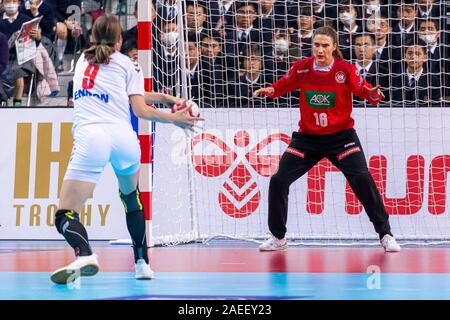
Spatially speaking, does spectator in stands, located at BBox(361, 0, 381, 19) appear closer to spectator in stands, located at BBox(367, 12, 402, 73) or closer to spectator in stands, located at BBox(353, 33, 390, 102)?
spectator in stands, located at BBox(367, 12, 402, 73)

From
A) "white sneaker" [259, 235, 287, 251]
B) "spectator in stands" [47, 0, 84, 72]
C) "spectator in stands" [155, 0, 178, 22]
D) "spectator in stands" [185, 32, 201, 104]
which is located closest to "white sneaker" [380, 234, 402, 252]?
"white sneaker" [259, 235, 287, 251]

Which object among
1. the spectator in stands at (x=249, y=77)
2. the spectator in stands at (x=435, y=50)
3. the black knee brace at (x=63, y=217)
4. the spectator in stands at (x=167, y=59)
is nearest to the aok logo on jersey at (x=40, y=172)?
the spectator in stands at (x=167, y=59)

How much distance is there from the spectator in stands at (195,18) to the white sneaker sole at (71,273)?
22.5ft

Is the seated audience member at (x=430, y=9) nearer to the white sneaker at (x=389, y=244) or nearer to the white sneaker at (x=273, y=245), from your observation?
the white sneaker at (x=389, y=244)

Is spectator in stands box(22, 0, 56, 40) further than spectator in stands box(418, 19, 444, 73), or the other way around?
spectator in stands box(22, 0, 56, 40)

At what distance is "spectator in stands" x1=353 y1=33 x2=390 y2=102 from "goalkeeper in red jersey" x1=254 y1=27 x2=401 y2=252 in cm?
273

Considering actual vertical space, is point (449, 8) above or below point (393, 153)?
above

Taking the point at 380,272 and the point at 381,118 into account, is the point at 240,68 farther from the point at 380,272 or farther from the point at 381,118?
the point at 380,272

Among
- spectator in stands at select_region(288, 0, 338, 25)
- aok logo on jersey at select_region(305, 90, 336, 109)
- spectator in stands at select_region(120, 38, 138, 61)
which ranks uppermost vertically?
spectator in stands at select_region(288, 0, 338, 25)

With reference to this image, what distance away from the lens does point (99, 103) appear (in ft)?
24.7

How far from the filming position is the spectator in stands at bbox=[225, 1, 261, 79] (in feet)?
45.4

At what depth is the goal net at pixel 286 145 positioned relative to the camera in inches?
510

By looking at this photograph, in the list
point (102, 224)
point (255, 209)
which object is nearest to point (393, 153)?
point (255, 209)

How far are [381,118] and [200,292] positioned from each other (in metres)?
6.72
